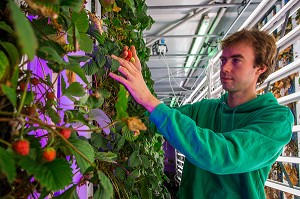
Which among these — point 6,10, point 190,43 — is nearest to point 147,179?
point 6,10

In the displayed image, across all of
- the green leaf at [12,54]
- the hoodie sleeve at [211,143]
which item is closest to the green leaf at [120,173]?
the hoodie sleeve at [211,143]

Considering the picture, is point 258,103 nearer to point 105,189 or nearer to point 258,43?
point 258,43

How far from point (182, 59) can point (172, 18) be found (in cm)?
168

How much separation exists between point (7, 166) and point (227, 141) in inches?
34.1

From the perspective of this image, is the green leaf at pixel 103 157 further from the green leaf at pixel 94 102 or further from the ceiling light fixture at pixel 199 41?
the ceiling light fixture at pixel 199 41

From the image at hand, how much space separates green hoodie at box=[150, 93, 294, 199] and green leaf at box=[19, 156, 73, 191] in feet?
2.26

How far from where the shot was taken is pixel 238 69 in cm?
149

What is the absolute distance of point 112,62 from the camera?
981mm

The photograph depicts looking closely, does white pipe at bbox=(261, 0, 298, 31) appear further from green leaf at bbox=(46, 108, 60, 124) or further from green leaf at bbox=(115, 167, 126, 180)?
green leaf at bbox=(46, 108, 60, 124)

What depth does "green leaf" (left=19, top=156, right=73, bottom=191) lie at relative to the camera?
0.37 metres

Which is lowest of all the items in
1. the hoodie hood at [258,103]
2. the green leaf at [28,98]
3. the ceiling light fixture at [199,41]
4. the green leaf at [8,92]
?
the green leaf at [8,92]

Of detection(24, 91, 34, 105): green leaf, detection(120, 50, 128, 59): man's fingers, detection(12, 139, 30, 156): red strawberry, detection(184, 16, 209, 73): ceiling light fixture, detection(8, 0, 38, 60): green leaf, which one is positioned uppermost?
detection(184, 16, 209, 73): ceiling light fixture

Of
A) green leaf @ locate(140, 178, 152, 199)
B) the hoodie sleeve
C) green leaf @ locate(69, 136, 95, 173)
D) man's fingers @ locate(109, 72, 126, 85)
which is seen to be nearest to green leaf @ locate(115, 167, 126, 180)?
green leaf @ locate(140, 178, 152, 199)

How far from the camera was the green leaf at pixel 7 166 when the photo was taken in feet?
1.09
